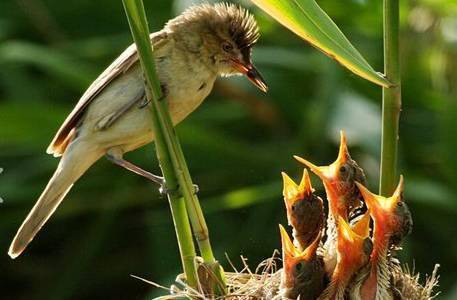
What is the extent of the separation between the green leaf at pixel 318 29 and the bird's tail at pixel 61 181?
1575 mm

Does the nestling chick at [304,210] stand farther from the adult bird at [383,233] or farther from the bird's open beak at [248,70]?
the bird's open beak at [248,70]

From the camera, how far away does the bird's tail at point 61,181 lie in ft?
14.6

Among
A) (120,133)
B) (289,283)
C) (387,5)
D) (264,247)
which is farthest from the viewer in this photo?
(264,247)

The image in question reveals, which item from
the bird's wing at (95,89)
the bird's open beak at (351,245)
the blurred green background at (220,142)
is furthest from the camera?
the blurred green background at (220,142)

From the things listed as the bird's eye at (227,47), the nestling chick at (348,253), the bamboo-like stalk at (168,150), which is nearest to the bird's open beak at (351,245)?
the nestling chick at (348,253)

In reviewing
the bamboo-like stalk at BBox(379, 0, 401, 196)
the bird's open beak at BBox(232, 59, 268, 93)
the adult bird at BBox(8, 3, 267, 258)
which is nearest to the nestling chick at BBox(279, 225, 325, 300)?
the bamboo-like stalk at BBox(379, 0, 401, 196)

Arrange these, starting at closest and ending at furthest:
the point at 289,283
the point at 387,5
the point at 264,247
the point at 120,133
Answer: the point at 387,5 → the point at 289,283 → the point at 120,133 → the point at 264,247

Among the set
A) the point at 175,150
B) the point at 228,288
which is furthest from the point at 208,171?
the point at 175,150

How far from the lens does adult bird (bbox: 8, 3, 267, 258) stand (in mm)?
4438

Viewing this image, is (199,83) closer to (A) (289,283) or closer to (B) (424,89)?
(A) (289,283)

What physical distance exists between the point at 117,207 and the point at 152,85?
4.02m

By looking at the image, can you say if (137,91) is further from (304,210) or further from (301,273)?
(301,273)

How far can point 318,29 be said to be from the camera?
310cm

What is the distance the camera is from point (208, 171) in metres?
7.23
